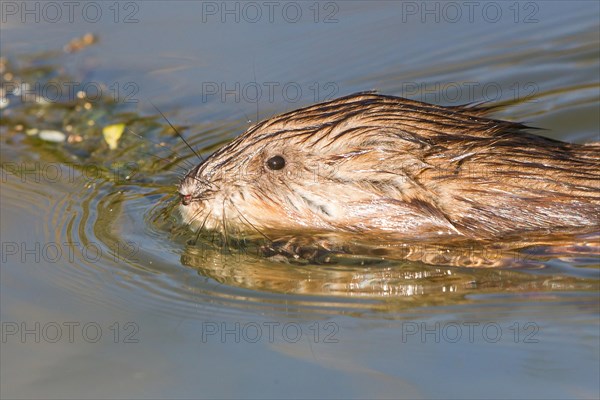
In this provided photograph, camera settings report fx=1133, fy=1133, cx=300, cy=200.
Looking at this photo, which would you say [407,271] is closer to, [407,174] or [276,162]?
[407,174]

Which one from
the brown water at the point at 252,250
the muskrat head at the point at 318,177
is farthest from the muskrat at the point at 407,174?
the brown water at the point at 252,250

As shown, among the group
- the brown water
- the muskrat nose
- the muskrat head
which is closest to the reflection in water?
the brown water

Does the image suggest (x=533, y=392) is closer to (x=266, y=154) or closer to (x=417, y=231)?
(x=417, y=231)

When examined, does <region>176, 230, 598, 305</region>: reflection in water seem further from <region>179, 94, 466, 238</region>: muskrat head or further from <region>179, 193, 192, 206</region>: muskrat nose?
<region>179, 193, 192, 206</region>: muskrat nose

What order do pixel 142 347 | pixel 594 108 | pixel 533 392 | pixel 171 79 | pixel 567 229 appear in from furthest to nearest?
pixel 171 79
pixel 594 108
pixel 567 229
pixel 142 347
pixel 533 392

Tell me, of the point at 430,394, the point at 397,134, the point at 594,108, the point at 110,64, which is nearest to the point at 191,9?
the point at 110,64
